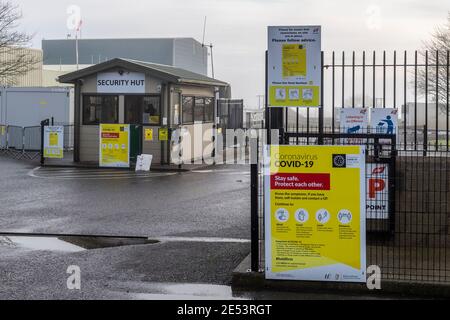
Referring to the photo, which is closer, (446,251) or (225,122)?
(446,251)

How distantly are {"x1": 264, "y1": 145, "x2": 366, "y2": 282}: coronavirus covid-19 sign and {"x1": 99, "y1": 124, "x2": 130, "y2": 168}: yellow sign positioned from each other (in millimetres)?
16710

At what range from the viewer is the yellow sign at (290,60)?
824cm

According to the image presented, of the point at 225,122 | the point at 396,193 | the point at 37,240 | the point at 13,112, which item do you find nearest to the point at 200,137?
the point at 225,122

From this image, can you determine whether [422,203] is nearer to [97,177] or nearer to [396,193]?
[396,193]

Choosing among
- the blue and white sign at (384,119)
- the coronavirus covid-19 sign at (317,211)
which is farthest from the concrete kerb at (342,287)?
the blue and white sign at (384,119)

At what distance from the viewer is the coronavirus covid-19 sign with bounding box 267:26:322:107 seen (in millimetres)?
8219

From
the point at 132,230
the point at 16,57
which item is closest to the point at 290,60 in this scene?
the point at 132,230

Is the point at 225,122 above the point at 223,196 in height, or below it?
above

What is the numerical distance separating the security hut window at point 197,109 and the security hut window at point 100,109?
101 inches

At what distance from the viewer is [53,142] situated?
2548cm

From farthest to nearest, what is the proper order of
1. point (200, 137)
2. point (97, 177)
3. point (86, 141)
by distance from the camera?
1. point (200, 137)
2. point (86, 141)
3. point (97, 177)

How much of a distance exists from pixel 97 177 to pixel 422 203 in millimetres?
13537

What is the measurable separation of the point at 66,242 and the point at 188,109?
1591 cm

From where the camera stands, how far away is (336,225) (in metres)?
7.53
